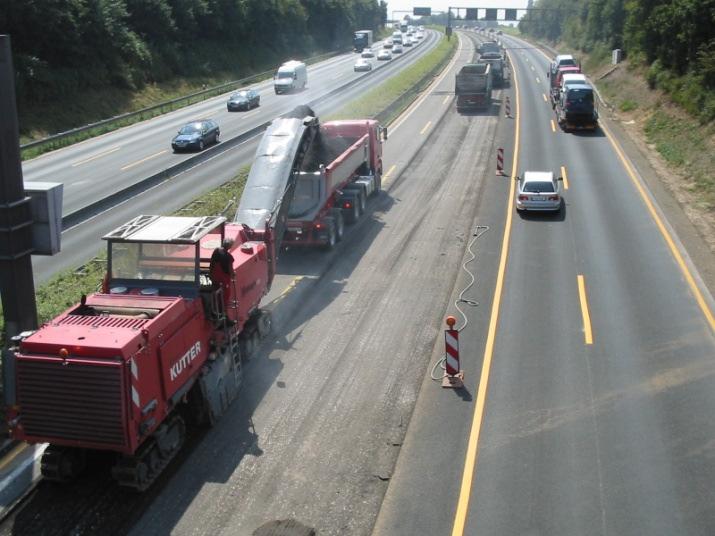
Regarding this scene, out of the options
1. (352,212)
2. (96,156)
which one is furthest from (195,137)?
(352,212)

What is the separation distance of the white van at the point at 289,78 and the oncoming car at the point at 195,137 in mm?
24302

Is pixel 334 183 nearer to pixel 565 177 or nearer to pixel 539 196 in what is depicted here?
pixel 539 196

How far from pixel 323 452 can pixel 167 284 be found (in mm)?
4157

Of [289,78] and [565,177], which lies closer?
[565,177]

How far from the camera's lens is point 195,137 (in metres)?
42.8

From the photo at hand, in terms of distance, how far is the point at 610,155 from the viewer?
3922cm

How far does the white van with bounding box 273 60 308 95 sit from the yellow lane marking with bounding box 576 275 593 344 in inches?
1975

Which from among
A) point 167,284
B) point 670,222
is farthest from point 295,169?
point 670,222

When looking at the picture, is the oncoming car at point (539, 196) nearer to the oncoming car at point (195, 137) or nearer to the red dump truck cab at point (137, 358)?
the red dump truck cab at point (137, 358)

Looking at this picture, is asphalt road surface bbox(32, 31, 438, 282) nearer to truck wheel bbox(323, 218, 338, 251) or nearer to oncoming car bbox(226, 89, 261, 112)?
oncoming car bbox(226, 89, 261, 112)

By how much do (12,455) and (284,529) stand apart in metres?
5.52

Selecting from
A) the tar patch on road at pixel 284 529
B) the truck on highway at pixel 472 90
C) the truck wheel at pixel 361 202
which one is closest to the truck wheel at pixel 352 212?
the truck wheel at pixel 361 202

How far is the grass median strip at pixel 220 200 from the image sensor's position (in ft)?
65.2

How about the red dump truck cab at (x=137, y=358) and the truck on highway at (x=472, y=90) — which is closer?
the red dump truck cab at (x=137, y=358)
